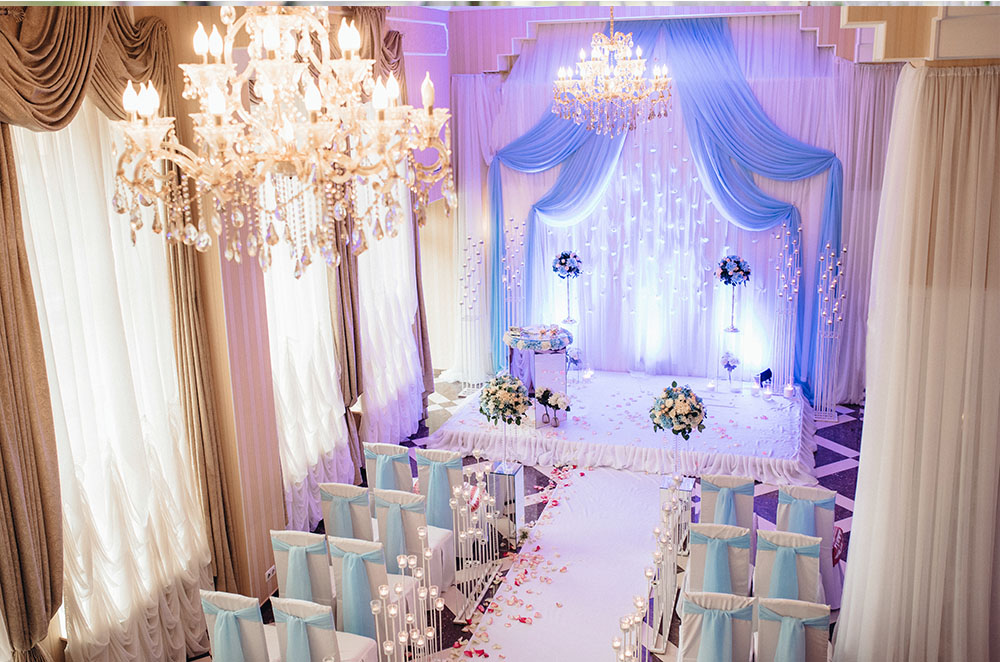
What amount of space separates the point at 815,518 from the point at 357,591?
2.96m

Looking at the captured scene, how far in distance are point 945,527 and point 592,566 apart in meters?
2.79

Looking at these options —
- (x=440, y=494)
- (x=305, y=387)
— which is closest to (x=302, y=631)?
(x=440, y=494)

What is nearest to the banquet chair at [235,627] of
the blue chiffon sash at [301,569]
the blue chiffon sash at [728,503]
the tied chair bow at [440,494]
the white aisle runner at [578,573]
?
the blue chiffon sash at [301,569]

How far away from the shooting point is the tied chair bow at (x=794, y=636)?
13.8 ft

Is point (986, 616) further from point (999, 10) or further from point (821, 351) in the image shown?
point (821, 351)

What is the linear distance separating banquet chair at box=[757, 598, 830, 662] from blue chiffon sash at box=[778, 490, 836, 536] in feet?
4.34

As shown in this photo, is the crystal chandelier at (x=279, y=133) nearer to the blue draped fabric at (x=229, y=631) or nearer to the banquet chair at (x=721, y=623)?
the blue draped fabric at (x=229, y=631)

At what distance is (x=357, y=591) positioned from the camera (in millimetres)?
4914

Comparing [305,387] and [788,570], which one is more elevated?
[305,387]

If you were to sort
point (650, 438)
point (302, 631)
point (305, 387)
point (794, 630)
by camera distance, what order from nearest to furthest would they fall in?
1. point (794, 630)
2. point (302, 631)
3. point (305, 387)
4. point (650, 438)

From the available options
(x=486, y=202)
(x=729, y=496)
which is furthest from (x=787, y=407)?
(x=486, y=202)

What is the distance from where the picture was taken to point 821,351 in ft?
29.3

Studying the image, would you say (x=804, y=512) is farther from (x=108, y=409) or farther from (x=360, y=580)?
(x=108, y=409)

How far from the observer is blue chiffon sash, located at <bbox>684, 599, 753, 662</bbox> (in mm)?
4328
